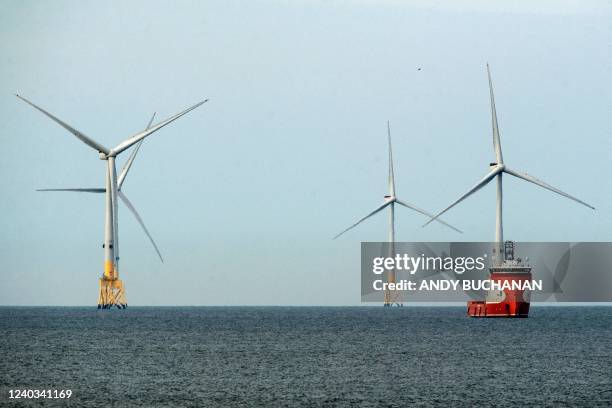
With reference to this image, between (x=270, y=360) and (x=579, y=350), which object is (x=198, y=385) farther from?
(x=579, y=350)

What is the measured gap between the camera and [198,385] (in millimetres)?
94875

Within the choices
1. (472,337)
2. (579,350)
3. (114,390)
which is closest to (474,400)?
(114,390)

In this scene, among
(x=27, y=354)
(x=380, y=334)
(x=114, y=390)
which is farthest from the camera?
(x=380, y=334)

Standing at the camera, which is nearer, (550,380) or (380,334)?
(550,380)

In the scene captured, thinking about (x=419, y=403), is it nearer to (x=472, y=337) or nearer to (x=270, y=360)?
(x=270, y=360)

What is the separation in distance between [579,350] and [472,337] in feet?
97.7

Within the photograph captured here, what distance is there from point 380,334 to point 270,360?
241 ft

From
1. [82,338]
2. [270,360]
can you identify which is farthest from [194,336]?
[270,360]

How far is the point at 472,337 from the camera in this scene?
177875mm

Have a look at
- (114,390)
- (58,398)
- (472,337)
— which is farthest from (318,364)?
(472,337)

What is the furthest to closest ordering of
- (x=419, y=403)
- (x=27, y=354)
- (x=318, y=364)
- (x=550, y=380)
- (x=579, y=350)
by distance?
(x=579, y=350) → (x=27, y=354) → (x=318, y=364) → (x=550, y=380) → (x=419, y=403)

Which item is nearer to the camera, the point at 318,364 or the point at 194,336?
the point at 318,364

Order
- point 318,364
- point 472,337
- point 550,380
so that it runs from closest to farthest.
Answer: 1. point 550,380
2. point 318,364
3. point 472,337

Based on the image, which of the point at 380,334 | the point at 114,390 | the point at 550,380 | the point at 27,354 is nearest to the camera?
the point at 114,390
